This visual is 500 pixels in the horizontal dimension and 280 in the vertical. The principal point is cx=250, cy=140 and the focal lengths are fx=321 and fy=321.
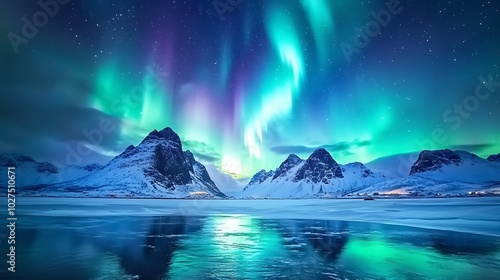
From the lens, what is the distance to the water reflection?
1298 cm

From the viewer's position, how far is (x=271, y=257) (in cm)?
1655

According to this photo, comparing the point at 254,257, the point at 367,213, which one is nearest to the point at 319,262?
the point at 254,257

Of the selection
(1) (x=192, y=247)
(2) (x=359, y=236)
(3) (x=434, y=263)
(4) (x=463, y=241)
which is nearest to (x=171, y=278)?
(1) (x=192, y=247)

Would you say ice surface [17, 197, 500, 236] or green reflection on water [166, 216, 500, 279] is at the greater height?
ice surface [17, 197, 500, 236]

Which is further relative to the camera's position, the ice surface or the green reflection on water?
the ice surface

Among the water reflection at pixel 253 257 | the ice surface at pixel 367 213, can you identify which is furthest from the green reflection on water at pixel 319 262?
the ice surface at pixel 367 213

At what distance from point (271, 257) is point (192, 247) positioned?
5.56 m

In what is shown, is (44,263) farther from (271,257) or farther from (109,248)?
(271,257)

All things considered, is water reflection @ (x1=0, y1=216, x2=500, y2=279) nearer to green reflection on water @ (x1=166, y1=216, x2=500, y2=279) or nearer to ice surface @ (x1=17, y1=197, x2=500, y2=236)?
green reflection on water @ (x1=166, y1=216, x2=500, y2=279)

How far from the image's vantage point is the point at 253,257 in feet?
54.2

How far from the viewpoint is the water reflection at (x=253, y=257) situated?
1298cm

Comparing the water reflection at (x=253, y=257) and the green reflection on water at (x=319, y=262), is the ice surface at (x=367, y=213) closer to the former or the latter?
the water reflection at (x=253, y=257)

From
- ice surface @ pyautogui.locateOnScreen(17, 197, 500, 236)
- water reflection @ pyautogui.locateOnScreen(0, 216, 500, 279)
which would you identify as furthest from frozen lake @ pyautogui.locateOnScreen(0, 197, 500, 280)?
ice surface @ pyautogui.locateOnScreen(17, 197, 500, 236)

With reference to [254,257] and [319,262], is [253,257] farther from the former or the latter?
[319,262]
